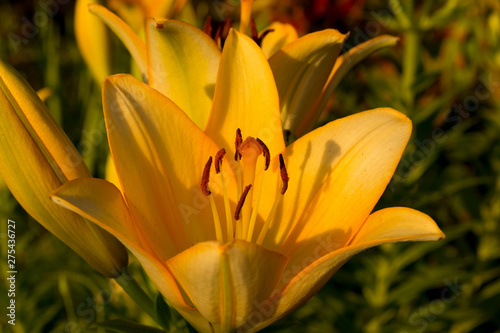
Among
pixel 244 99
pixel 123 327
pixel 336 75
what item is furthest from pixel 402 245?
pixel 123 327

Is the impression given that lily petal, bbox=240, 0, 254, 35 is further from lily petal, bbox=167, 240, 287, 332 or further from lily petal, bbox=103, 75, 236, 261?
lily petal, bbox=167, 240, 287, 332

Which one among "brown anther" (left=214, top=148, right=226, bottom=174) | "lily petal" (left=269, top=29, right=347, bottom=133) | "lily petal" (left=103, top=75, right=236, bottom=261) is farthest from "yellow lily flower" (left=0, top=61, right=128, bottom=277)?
"lily petal" (left=269, top=29, right=347, bottom=133)

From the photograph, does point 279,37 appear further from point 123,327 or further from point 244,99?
point 123,327

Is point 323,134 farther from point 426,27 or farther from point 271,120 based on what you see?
point 426,27

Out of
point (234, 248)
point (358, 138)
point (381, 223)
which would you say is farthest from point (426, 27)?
point (234, 248)

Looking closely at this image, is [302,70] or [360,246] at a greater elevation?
[302,70]

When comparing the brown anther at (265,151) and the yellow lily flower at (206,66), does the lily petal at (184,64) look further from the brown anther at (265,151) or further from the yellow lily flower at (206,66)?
the brown anther at (265,151)
